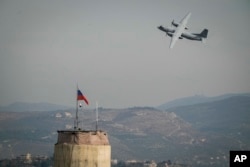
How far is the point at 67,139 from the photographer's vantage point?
2759 cm

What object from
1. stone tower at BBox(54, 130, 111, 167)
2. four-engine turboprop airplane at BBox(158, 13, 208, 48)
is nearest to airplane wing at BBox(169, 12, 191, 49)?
four-engine turboprop airplane at BBox(158, 13, 208, 48)

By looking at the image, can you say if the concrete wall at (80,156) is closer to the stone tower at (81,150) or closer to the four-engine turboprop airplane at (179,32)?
the stone tower at (81,150)

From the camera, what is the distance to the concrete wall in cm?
2666

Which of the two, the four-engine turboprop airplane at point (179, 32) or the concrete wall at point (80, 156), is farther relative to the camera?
the four-engine turboprop airplane at point (179, 32)

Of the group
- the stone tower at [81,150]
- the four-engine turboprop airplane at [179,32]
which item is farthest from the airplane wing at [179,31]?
the stone tower at [81,150]

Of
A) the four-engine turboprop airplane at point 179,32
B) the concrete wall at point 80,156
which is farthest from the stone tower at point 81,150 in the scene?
the four-engine turboprop airplane at point 179,32

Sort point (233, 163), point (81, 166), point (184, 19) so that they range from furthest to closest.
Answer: point (184, 19) → point (233, 163) → point (81, 166)

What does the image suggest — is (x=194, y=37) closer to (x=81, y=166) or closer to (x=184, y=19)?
(x=184, y=19)

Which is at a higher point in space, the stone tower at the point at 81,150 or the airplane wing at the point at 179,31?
the airplane wing at the point at 179,31

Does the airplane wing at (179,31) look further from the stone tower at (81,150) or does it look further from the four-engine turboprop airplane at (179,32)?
the stone tower at (81,150)

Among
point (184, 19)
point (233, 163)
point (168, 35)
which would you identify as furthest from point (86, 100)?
point (184, 19)

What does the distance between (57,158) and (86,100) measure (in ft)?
26.8

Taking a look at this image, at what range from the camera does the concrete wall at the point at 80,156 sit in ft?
87.5

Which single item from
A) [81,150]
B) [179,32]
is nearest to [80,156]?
[81,150]
